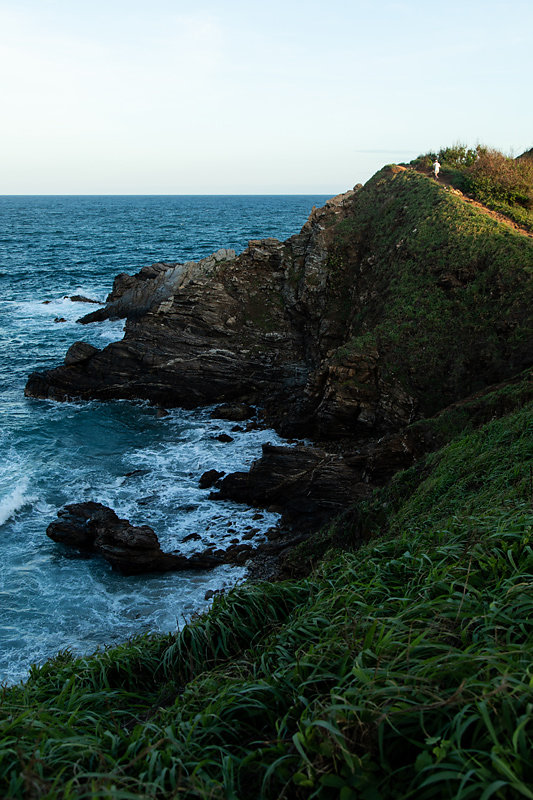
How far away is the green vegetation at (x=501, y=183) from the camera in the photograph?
2477 centimetres

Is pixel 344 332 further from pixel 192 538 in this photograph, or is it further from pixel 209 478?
pixel 192 538

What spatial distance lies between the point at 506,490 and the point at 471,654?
465 centimetres

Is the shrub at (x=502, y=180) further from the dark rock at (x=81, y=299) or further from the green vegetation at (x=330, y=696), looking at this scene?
the dark rock at (x=81, y=299)

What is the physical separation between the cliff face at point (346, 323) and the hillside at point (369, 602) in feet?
0.37

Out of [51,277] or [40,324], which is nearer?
[40,324]

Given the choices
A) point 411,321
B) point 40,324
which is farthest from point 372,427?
point 40,324

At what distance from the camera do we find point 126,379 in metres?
27.5

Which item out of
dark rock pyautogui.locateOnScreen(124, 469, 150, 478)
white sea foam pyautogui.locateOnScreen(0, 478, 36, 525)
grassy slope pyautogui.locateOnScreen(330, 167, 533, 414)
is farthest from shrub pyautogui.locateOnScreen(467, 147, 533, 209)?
white sea foam pyautogui.locateOnScreen(0, 478, 36, 525)

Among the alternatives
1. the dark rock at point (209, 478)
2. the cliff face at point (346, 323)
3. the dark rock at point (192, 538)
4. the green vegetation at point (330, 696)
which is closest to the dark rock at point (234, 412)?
the cliff face at point (346, 323)

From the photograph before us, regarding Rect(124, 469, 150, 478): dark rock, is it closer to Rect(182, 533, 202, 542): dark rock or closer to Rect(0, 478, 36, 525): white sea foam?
Rect(0, 478, 36, 525): white sea foam

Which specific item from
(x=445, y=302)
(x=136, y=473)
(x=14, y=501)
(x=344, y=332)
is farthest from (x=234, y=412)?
(x=445, y=302)

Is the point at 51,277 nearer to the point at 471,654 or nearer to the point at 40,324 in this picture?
the point at 40,324

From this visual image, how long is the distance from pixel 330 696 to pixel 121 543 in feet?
40.9

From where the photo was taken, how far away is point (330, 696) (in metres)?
3.70
